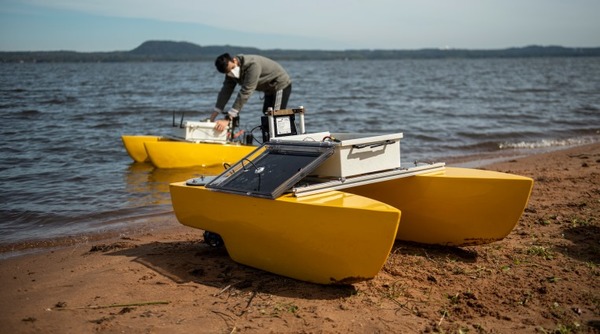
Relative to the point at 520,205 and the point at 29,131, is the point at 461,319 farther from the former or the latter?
the point at 29,131

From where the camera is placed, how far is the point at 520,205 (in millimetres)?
4672

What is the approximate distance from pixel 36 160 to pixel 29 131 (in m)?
4.52

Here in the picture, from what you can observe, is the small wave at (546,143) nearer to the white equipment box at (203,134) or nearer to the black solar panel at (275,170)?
the white equipment box at (203,134)

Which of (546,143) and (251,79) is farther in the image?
(546,143)

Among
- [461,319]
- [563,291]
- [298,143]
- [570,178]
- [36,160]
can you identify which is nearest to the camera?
[461,319]

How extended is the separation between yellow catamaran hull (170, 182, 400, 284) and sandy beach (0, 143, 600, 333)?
15 centimetres

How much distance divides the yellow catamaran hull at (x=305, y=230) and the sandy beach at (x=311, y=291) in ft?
0.51

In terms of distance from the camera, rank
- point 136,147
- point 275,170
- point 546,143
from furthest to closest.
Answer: point 546,143 < point 136,147 < point 275,170

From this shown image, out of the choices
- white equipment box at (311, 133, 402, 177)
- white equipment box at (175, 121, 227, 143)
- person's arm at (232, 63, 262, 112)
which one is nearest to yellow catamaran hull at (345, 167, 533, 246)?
white equipment box at (311, 133, 402, 177)

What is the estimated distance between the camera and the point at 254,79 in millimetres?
8039

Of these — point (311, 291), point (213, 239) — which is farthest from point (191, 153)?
point (311, 291)

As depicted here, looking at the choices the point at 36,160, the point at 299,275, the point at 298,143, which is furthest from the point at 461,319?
the point at 36,160

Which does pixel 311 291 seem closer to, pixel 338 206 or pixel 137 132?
pixel 338 206

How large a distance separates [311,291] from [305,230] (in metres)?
0.49
